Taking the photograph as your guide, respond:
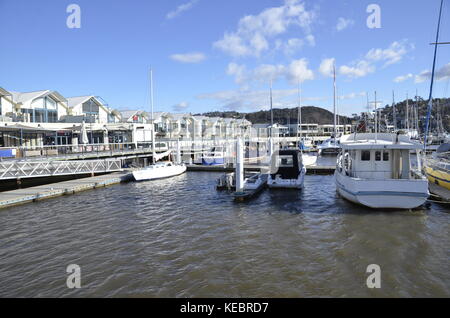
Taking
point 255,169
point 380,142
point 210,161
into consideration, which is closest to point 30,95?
point 210,161

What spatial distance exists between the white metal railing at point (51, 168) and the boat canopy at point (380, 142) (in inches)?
873

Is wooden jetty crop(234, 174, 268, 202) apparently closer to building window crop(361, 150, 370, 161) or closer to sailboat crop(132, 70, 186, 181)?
building window crop(361, 150, 370, 161)

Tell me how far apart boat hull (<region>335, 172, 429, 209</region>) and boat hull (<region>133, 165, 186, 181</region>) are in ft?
59.3

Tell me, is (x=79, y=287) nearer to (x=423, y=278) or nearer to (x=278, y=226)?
(x=278, y=226)

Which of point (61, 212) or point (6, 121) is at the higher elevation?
point (6, 121)

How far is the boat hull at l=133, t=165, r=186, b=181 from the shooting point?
2655cm

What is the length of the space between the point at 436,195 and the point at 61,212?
21.0 m

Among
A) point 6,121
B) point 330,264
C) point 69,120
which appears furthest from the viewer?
point 69,120

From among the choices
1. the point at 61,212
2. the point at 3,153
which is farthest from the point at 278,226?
the point at 3,153

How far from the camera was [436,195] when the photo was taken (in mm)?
16750

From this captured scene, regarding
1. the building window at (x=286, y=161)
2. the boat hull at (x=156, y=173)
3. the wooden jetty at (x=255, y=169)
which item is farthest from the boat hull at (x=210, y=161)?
the building window at (x=286, y=161)

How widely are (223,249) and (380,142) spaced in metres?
11.7

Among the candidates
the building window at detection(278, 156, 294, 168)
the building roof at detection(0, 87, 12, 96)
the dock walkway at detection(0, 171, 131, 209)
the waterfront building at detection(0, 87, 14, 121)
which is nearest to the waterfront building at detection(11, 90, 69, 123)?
the waterfront building at detection(0, 87, 14, 121)
